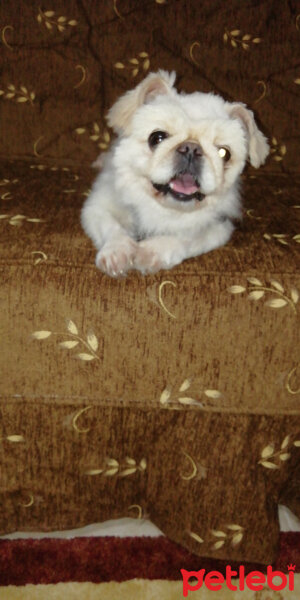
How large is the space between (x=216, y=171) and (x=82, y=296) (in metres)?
0.53

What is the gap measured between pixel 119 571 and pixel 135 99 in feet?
4.64

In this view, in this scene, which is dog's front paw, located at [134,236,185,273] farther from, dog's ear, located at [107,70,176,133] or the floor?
the floor

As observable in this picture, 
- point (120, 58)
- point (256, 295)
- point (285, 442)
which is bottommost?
point (285, 442)

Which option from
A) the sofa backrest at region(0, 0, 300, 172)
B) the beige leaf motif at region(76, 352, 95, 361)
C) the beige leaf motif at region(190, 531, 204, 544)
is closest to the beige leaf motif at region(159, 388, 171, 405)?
the beige leaf motif at region(76, 352, 95, 361)

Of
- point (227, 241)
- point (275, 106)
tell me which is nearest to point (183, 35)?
point (275, 106)

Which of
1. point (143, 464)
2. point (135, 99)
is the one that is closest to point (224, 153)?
point (135, 99)

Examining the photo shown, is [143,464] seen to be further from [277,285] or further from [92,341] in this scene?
[277,285]

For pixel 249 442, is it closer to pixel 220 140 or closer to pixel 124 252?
pixel 124 252

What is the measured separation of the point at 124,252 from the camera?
1241 millimetres

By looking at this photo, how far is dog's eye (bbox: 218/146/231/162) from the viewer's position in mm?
1354

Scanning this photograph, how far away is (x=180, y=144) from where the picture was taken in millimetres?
1279

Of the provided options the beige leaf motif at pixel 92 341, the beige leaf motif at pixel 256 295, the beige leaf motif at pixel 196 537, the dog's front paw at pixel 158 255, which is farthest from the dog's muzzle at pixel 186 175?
the beige leaf motif at pixel 196 537

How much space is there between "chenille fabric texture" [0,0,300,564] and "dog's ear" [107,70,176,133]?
1.08 ft

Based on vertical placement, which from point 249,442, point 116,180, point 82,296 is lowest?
point 249,442
